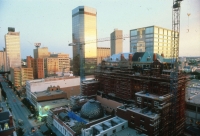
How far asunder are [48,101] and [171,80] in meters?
51.7

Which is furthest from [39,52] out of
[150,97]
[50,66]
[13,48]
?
[150,97]

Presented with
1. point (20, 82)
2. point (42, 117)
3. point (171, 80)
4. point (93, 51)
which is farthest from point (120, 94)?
point (93, 51)

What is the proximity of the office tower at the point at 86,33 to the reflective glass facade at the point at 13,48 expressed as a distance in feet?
220

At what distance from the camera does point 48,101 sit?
6494 cm

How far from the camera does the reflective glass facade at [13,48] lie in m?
159

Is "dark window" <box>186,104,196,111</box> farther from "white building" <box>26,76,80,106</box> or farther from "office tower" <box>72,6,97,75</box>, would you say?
"office tower" <box>72,6,97,75</box>

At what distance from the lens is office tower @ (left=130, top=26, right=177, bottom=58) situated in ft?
243

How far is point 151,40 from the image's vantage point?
7400cm

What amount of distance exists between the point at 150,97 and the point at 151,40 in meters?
46.3

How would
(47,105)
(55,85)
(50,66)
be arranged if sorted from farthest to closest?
(50,66), (55,85), (47,105)

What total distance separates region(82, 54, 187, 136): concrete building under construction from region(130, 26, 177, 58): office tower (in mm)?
28197

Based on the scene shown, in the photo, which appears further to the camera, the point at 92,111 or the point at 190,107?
the point at 190,107

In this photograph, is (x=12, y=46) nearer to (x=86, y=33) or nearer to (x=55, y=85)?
(x=86, y=33)

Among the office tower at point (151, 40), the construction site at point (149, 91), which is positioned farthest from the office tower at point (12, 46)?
the construction site at point (149, 91)
